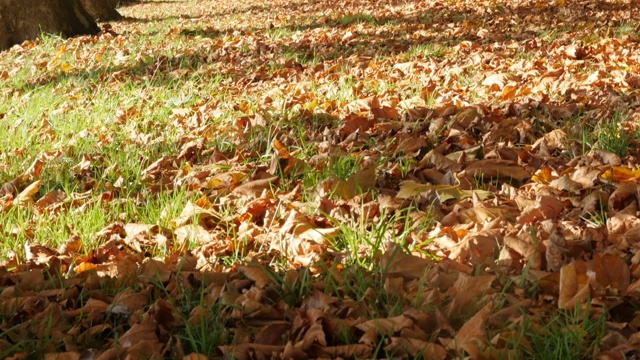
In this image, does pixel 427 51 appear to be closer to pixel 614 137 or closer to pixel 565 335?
pixel 614 137

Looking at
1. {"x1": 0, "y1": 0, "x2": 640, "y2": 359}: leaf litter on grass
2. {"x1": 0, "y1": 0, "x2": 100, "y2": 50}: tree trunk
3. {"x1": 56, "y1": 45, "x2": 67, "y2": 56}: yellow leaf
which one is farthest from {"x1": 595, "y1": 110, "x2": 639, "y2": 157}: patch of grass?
{"x1": 0, "y1": 0, "x2": 100, "y2": 50}: tree trunk

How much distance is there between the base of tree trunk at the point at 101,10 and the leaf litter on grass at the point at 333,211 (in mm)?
7159

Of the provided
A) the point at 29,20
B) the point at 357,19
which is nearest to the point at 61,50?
the point at 29,20

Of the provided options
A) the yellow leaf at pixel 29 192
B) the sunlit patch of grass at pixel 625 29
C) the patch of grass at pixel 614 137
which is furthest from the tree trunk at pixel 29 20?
the patch of grass at pixel 614 137

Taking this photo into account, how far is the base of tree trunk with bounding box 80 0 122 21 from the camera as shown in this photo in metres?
12.7

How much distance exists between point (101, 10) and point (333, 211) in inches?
445

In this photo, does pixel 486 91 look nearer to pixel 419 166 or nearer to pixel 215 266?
pixel 419 166

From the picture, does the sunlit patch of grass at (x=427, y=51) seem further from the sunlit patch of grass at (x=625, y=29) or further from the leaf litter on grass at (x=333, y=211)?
the sunlit patch of grass at (x=625, y=29)

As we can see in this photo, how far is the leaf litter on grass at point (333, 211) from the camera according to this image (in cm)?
197

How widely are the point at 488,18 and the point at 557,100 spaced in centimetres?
447

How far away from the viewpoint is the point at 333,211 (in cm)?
280

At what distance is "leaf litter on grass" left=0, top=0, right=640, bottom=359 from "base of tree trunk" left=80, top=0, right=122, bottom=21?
282 inches

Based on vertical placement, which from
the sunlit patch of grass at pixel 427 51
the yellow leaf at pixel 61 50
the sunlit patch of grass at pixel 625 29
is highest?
the yellow leaf at pixel 61 50

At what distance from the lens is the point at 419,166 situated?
131 inches
